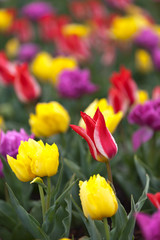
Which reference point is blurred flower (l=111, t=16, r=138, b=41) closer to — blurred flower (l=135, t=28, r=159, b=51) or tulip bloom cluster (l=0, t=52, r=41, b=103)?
blurred flower (l=135, t=28, r=159, b=51)

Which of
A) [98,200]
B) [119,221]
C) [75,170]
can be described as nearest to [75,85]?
[75,170]

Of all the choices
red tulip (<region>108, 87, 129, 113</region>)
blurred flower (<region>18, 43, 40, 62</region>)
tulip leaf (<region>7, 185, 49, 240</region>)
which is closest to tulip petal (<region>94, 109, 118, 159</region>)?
tulip leaf (<region>7, 185, 49, 240</region>)

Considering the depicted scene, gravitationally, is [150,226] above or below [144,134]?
above

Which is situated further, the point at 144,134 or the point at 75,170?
the point at 144,134

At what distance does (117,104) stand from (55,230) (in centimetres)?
61

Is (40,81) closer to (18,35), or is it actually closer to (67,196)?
(18,35)

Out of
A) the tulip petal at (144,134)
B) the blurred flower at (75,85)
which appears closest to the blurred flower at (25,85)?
the blurred flower at (75,85)

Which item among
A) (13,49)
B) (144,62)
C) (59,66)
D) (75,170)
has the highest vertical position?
(75,170)

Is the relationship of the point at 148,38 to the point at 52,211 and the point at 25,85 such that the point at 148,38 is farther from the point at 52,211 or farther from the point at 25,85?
the point at 52,211

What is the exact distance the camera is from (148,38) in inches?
111

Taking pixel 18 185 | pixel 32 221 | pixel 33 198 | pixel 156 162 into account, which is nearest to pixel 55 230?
pixel 32 221

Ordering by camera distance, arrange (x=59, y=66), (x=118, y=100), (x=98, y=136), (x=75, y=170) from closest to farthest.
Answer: (x=98, y=136) → (x=75, y=170) → (x=118, y=100) → (x=59, y=66)

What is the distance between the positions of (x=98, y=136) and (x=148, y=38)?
1.99 meters

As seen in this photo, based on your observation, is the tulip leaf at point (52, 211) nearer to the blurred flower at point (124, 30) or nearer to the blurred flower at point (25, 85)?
the blurred flower at point (25, 85)
